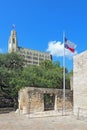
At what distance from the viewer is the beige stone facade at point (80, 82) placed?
20525 millimetres

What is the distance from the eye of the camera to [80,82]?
21.2 m

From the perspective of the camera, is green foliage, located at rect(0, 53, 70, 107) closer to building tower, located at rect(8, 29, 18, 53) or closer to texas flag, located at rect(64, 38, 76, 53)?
texas flag, located at rect(64, 38, 76, 53)

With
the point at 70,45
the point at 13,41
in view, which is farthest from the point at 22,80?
the point at 13,41

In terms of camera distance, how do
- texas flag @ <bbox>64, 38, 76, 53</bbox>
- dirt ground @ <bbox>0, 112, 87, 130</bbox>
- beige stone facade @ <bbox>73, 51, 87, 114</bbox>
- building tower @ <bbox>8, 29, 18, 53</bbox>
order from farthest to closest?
building tower @ <bbox>8, 29, 18, 53</bbox> < texas flag @ <bbox>64, 38, 76, 53</bbox> < beige stone facade @ <bbox>73, 51, 87, 114</bbox> < dirt ground @ <bbox>0, 112, 87, 130</bbox>

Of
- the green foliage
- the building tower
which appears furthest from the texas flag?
the building tower

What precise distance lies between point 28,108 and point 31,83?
21.9 feet

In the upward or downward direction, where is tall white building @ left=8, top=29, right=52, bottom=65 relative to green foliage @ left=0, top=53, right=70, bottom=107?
upward

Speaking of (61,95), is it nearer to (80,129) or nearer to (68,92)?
(68,92)

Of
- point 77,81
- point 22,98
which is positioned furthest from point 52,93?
point 77,81

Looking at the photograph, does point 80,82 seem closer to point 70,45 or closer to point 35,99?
point 70,45

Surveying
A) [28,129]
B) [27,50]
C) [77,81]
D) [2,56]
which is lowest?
[28,129]

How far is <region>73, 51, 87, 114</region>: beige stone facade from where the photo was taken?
2052 cm

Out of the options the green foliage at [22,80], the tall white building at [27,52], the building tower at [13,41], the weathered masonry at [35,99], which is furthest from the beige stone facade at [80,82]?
the building tower at [13,41]

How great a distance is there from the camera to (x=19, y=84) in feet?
95.2
